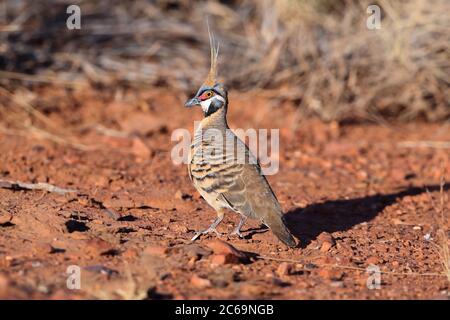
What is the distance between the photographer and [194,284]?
15.4 feet

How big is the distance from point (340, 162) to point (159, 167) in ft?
8.03

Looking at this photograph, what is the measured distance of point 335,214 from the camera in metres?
7.01

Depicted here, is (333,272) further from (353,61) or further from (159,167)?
(353,61)

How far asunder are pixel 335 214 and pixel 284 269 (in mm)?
2092

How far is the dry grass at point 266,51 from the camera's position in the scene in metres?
10.0

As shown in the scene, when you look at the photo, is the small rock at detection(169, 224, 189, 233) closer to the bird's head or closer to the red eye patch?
the bird's head

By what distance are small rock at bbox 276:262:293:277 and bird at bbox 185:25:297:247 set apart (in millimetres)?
345

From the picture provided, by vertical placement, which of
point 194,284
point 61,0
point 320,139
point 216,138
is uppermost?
point 61,0

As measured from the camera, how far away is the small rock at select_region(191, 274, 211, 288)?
4.64 meters

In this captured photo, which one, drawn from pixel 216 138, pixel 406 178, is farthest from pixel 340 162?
pixel 216 138

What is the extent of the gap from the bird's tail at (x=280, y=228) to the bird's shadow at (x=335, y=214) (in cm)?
33

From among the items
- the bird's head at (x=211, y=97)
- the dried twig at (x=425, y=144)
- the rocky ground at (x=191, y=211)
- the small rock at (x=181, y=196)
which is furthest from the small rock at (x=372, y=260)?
the dried twig at (x=425, y=144)

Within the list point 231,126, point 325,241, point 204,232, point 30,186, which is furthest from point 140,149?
point 325,241

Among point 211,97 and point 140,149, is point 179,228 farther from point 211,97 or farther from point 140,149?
point 140,149
